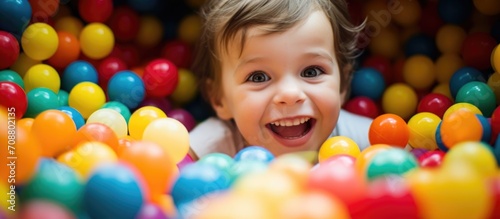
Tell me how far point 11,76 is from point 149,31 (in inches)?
17.3

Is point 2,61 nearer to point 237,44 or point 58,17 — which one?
point 58,17

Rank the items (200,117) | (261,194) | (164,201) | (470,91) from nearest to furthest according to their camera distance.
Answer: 1. (261,194)
2. (164,201)
3. (470,91)
4. (200,117)

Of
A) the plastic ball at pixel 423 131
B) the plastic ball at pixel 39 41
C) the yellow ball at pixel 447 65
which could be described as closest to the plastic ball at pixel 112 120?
the plastic ball at pixel 39 41

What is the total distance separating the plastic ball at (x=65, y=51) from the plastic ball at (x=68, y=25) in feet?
0.05

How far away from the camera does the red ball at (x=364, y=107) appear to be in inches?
61.6

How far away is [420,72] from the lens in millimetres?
1548

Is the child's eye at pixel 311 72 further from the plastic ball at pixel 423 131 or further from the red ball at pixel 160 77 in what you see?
the red ball at pixel 160 77

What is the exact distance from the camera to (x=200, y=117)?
165 cm


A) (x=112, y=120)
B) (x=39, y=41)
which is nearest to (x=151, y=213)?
(x=112, y=120)

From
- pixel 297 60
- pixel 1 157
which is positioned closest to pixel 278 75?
pixel 297 60

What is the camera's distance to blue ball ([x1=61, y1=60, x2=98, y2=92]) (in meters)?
1.45

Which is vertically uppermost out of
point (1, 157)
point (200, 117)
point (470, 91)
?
point (1, 157)

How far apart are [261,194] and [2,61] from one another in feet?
2.59

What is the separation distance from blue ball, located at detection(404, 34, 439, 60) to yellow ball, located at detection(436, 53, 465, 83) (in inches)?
2.0
